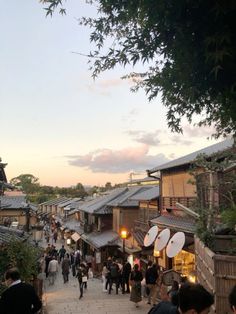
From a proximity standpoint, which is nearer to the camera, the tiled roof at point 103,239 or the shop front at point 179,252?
the shop front at point 179,252

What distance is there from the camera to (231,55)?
618 centimetres

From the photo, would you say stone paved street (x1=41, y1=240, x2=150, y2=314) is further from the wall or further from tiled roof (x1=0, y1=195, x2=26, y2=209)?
tiled roof (x1=0, y1=195, x2=26, y2=209)

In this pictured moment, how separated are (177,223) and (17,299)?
46.1ft

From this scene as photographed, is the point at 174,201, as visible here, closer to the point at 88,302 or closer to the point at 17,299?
the point at 88,302

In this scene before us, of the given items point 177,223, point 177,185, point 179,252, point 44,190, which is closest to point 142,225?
point 177,185

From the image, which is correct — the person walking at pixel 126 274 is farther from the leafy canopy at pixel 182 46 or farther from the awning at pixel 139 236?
the leafy canopy at pixel 182 46

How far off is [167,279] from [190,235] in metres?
3.84

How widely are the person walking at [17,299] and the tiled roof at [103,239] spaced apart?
2402 cm

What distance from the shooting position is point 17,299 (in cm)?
527

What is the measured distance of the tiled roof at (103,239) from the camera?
95.7ft

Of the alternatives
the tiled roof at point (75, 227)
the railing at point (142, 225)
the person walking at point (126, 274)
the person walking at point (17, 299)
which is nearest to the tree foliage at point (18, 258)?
the person walking at point (17, 299)

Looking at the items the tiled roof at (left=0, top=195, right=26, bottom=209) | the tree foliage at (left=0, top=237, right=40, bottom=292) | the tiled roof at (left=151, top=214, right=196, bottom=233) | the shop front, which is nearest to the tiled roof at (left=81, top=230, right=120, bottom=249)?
the tiled roof at (left=0, top=195, right=26, bottom=209)

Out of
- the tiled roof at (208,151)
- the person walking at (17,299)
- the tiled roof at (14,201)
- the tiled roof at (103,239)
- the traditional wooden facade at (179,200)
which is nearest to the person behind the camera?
the person walking at (17,299)

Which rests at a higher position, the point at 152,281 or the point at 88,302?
the point at 152,281
